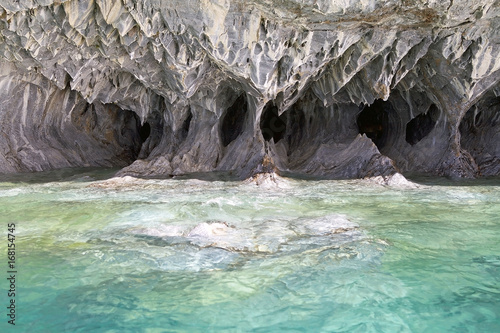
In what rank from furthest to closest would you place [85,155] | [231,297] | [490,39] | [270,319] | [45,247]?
[85,155]
[490,39]
[45,247]
[231,297]
[270,319]

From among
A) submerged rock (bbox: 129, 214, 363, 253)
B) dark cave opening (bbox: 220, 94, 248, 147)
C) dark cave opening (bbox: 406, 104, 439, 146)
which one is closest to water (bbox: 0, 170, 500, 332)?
submerged rock (bbox: 129, 214, 363, 253)

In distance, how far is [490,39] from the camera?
40.8 feet

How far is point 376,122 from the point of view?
20234 millimetres

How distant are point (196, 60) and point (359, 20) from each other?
14.9 feet

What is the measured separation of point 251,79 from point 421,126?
921cm

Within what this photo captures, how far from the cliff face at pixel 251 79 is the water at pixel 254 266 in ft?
16.2

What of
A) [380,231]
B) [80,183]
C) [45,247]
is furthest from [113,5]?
[380,231]

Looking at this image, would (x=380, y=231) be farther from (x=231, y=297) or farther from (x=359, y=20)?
(x=359, y=20)

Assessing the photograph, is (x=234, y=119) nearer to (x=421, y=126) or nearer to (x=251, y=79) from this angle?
(x=251, y=79)

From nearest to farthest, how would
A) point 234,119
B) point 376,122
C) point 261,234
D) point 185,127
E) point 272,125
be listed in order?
1. point 261,234
2. point 185,127
3. point 234,119
4. point 376,122
5. point 272,125

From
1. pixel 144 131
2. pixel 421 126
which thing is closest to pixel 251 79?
pixel 421 126

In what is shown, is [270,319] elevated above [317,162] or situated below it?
below

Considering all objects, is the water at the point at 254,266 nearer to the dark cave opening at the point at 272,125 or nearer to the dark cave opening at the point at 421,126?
the dark cave opening at the point at 421,126

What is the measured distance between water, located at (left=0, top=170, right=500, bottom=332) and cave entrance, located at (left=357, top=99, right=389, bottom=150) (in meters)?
10.8
